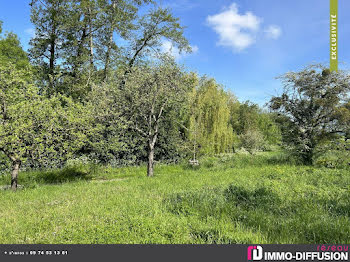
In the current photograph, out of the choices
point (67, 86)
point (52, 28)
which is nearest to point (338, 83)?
point (67, 86)

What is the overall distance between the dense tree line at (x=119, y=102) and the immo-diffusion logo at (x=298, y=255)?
7913 millimetres

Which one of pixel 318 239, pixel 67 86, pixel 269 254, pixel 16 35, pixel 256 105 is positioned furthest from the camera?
pixel 256 105

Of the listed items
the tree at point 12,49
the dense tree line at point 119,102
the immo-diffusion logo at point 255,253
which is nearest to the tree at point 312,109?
the dense tree line at point 119,102

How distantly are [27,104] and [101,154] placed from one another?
609 centimetres

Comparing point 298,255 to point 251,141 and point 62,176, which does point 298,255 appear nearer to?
point 62,176

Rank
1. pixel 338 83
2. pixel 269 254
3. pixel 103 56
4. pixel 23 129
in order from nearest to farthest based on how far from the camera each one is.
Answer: pixel 269 254, pixel 23 129, pixel 338 83, pixel 103 56

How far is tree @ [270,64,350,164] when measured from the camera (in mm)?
12633

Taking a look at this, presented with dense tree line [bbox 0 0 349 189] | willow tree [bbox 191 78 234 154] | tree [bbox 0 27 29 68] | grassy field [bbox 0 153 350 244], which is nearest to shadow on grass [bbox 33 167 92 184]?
dense tree line [bbox 0 0 349 189]

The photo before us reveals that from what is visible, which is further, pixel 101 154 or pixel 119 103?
pixel 101 154

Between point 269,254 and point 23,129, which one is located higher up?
point 23,129

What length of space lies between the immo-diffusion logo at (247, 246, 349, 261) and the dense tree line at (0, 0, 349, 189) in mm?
7913

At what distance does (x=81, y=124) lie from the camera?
9633 millimetres

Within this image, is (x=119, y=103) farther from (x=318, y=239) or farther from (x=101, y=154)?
(x=318, y=239)

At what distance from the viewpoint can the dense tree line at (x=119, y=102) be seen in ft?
27.7
